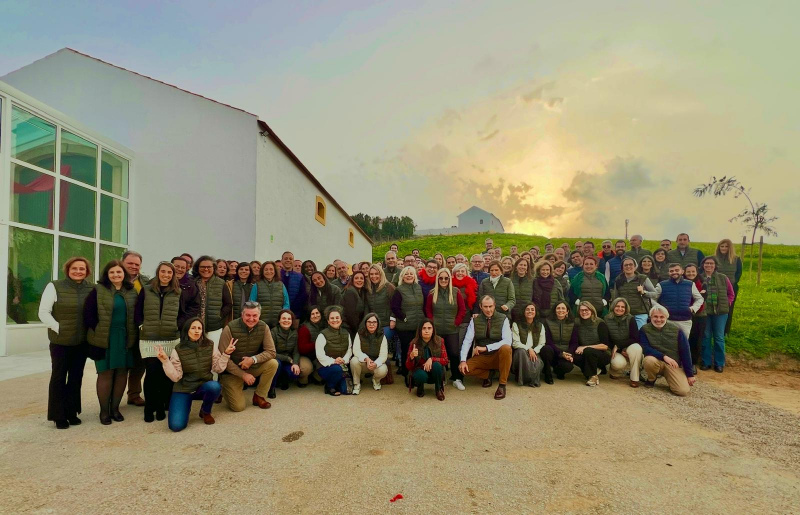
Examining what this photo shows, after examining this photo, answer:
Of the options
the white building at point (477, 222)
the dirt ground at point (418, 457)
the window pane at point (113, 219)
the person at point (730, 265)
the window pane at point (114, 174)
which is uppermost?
the white building at point (477, 222)

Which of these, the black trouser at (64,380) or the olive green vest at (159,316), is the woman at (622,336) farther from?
the black trouser at (64,380)

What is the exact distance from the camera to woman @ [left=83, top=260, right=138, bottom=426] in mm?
4480

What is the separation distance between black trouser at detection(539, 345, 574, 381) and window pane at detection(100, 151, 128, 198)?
11.5 m

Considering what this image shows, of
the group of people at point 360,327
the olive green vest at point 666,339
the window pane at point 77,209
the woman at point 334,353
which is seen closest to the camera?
the group of people at point 360,327

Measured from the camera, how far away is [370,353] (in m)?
6.14

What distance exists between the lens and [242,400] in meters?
5.16

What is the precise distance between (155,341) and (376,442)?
277 cm

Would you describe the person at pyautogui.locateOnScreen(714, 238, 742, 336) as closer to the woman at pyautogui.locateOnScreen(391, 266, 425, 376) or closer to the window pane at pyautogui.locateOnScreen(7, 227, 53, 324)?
the woman at pyautogui.locateOnScreen(391, 266, 425, 376)

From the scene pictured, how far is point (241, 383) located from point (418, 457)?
265cm

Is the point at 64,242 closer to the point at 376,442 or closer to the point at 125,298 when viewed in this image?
the point at 125,298

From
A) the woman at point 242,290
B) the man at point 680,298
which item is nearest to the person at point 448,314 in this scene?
the woman at point 242,290

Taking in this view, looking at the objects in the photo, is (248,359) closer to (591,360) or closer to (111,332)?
(111,332)

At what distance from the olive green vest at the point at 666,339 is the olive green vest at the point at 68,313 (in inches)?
301

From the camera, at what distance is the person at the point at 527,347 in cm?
625
